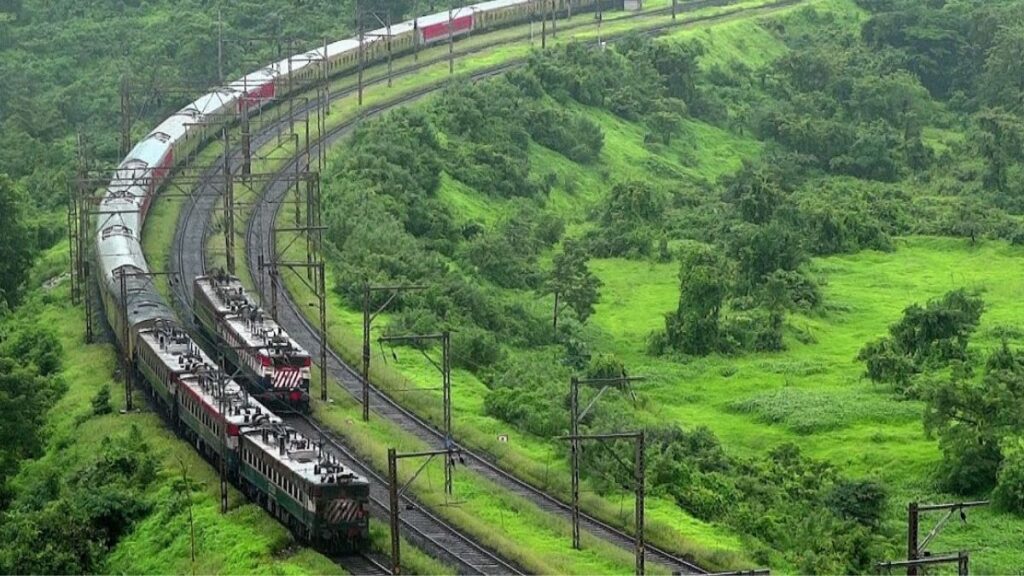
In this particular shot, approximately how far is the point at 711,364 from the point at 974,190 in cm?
3727

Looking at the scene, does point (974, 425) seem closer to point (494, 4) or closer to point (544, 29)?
point (544, 29)

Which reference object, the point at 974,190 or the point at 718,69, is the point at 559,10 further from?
the point at 974,190

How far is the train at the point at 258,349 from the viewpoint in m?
60.8

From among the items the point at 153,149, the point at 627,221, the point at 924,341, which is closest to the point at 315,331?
the point at 153,149

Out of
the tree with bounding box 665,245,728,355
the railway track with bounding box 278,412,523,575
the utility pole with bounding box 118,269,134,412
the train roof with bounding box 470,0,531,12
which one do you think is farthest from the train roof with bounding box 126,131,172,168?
the train roof with bounding box 470,0,531,12

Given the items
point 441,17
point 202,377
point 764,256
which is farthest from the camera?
point 441,17

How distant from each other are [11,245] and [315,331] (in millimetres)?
14303

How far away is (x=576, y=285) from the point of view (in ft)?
265

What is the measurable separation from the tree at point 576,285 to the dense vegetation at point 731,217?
141 millimetres

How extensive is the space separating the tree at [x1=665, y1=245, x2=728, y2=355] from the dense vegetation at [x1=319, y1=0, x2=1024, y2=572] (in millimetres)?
122

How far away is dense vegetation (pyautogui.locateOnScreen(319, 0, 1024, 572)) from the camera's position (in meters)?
60.0

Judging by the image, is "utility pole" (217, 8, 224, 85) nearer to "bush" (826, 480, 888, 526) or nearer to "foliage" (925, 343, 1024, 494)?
"foliage" (925, 343, 1024, 494)

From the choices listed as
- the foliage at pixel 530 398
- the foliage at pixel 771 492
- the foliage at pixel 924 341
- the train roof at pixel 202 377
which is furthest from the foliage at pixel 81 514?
the foliage at pixel 924 341

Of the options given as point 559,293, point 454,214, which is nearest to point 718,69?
point 454,214
